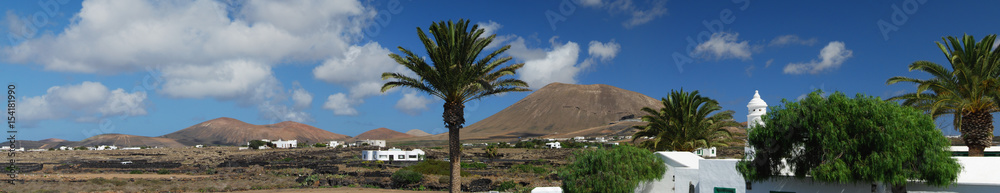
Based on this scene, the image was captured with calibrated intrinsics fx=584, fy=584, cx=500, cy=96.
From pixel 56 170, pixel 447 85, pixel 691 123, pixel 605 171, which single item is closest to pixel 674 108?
pixel 691 123

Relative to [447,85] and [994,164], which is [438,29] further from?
[994,164]

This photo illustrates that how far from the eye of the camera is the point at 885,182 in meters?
16.0

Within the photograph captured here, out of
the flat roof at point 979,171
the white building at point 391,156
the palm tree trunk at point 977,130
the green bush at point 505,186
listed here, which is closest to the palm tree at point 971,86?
the palm tree trunk at point 977,130

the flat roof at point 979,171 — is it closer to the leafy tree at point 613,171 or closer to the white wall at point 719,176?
the white wall at point 719,176

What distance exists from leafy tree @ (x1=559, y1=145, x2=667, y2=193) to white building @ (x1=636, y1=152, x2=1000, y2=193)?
2.22 ft

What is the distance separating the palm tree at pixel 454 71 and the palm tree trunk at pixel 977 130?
54.3ft

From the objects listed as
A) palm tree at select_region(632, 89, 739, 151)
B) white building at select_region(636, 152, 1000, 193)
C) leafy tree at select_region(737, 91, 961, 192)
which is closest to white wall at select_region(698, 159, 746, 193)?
white building at select_region(636, 152, 1000, 193)

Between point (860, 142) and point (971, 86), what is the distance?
342 inches

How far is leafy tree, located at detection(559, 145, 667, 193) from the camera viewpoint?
21.8 meters

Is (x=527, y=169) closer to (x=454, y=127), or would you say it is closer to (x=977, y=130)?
(x=454, y=127)

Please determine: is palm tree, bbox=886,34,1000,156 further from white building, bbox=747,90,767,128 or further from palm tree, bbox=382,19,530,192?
palm tree, bbox=382,19,530,192

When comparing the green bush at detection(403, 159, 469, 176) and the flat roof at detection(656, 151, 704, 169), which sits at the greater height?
the flat roof at detection(656, 151, 704, 169)

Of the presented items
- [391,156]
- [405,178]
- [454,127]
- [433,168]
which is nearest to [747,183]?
[454,127]

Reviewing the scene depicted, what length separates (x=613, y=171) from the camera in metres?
22.0
